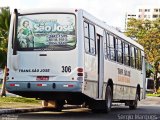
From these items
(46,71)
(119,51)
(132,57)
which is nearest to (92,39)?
(46,71)

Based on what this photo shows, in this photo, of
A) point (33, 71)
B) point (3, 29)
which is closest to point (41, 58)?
point (33, 71)

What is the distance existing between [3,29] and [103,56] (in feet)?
51.0

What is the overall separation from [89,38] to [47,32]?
1575 mm

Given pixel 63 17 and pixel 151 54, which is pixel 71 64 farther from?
pixel 151 54

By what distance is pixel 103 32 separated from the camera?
795 inches

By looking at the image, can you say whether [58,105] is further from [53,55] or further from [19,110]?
[53,55]

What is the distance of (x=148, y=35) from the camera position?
74625 mm

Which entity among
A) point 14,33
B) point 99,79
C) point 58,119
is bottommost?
point 58,119

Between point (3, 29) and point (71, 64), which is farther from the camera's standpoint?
point (3, 29)

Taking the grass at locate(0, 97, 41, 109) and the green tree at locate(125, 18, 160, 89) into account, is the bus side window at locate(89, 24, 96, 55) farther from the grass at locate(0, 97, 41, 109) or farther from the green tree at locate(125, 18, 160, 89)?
Result: the green tree at locate(125, 18, 160, 89)

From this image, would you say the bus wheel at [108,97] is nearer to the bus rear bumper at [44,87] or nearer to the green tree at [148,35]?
the bus rear bumper at [44,87]

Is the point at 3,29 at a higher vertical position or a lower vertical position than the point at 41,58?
higher

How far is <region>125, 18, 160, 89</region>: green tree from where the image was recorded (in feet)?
242

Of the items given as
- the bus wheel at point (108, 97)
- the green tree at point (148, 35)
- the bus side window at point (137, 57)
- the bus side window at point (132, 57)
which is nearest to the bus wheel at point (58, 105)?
the bus wheel at point (108, 97)
